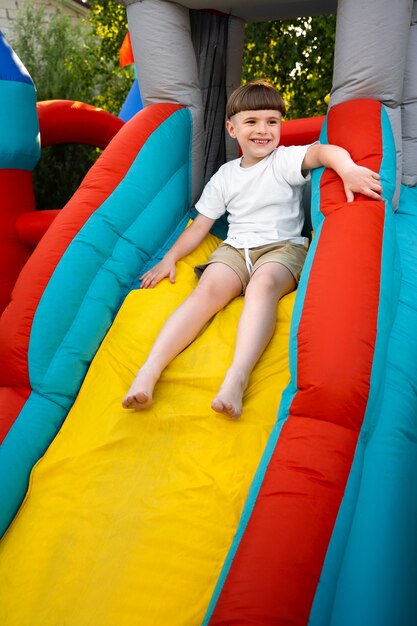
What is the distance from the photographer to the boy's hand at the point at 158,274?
2.08m

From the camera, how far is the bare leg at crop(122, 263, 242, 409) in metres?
1.61

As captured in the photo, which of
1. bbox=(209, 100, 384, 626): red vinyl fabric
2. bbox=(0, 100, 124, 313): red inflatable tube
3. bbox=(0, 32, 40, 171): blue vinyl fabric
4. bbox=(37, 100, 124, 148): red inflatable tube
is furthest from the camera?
bbox=(37, 100, 124, 148): red inflatable tube

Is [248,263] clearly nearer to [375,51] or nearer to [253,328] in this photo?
[253,328]

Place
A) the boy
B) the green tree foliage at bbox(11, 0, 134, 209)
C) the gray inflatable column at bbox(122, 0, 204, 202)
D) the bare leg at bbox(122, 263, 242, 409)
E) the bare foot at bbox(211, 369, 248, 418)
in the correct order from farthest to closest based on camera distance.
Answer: the green tree foliage at bbox(11, 0, 134, 209)
the gray inflatable column at bbox(122, 0, 204, 202)
the boy
the bare leg at bbox(122, 263, 242, 409)
the bare foot at bbox(211, 369, 248, 418)

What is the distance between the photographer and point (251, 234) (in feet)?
6.84

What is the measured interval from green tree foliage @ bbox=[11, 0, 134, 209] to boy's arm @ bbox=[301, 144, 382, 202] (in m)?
3.41

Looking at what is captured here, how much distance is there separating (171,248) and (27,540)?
1.10 m

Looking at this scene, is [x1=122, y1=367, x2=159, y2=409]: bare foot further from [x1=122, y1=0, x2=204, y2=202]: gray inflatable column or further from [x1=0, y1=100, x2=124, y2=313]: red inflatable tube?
[x1=0, y1=100, x2=124, y2=313]: red inflatable tube

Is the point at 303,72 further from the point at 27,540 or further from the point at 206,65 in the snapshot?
the point at 27,540

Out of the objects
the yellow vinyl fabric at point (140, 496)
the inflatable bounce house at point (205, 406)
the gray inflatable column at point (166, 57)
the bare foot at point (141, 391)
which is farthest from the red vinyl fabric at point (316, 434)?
the gray inflatable column at point (166, 57)

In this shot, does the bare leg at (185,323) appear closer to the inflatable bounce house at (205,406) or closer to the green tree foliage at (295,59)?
the inflatable bounce house at (205,406)

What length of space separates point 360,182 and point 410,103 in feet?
1.72

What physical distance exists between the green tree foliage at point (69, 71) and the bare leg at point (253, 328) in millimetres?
3439

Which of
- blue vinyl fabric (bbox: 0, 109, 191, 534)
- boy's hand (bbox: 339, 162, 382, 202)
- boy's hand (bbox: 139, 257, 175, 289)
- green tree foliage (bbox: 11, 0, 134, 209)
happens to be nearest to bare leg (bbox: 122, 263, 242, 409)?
boy's hand (bbox: 139, 257, 175, 289)
